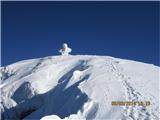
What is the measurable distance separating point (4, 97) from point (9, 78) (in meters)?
2.76

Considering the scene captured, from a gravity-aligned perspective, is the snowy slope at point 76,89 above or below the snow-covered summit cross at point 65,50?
below

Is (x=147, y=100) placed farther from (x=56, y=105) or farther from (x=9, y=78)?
(x=9, y=78)

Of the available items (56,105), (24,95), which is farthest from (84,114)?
(24,95)

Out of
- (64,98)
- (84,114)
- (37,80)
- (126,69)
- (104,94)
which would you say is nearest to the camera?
(84,114)

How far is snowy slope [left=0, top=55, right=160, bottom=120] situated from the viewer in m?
16.6

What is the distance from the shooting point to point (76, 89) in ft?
64.8

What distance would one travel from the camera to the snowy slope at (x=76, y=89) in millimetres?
16641

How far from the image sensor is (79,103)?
59.9ft
